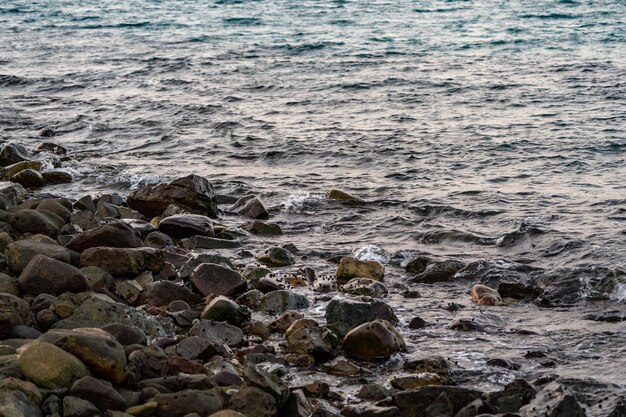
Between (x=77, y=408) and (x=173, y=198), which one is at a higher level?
(x=77, y=408)

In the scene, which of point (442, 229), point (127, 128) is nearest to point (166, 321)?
point (442, 229)

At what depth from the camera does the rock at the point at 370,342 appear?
6.93m

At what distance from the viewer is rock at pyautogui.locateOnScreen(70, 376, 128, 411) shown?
205 inches

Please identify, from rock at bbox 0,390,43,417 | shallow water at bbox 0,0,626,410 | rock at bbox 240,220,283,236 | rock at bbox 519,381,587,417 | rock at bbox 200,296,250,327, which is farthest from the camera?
rock at bbox 240,220,283,236

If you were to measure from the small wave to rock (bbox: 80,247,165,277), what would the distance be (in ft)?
8.04

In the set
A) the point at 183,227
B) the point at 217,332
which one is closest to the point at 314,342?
the point at 217,332

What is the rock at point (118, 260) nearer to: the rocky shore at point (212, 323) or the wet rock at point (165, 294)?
the rocky shore at point (212, 323)

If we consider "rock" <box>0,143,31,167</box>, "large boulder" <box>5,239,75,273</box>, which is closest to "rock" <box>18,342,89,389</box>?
"large boulder" <box>5,239,75,273</box>

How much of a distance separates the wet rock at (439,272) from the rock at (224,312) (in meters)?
2.27

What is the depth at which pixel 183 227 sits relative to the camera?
1016 cm

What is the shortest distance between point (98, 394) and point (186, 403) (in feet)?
1.75

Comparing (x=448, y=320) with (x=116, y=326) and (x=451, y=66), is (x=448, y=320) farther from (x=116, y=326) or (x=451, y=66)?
(x=451, y=66)

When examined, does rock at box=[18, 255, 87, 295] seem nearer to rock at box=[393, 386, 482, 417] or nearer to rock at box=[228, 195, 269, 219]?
rock at box=[393, 386, 482, 417]

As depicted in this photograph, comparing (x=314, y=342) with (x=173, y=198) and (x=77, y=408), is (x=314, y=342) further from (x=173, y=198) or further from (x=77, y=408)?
(x=173, y=198)
